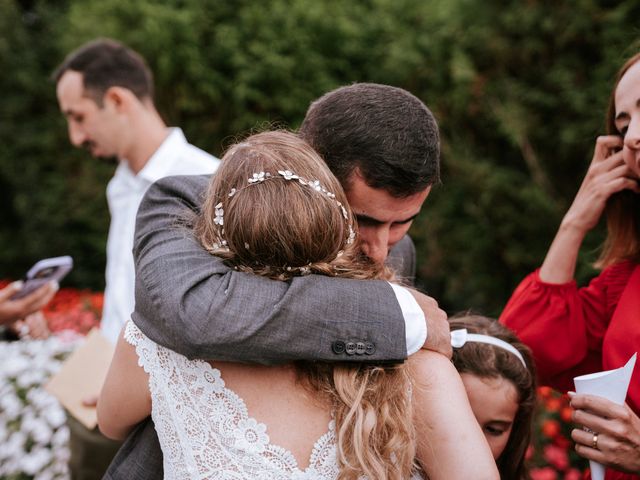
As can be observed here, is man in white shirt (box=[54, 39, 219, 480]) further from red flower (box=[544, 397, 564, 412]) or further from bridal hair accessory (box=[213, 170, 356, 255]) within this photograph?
red flower (box=[544, 397, 564, 412])

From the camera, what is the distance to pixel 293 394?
159 centimetres

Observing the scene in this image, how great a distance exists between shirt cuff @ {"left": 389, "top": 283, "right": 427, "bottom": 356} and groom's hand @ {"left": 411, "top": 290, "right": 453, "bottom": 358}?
0.08 ft

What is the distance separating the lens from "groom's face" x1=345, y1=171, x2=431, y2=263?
199cm

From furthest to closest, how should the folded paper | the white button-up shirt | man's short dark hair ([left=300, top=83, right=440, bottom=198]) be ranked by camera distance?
1. the white button-up shirt
2. the folded paper
3. man's short dark hair ([left=300, top=83, right=440, bottom=198])

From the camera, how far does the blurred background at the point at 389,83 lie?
174 inches

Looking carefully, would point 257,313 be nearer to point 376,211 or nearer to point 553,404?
point 376,211

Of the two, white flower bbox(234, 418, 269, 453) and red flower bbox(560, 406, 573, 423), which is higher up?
white flower bbox(234, 418, 269, 453)

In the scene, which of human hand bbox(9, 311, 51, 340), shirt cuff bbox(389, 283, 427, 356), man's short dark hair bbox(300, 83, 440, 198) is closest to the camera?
shirt cuff bbox(389, 283, 427, 356)

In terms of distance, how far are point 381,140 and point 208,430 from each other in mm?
956

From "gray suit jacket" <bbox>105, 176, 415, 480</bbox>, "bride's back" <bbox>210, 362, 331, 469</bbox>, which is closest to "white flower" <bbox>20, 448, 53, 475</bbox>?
"gray suit jacket" <bbox>105, 176, 415, 480</bbox>

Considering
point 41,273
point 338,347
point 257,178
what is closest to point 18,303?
point 41,273

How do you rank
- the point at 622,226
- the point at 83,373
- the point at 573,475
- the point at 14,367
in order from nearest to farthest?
the point at 622,226, the point at 83,373, the point at 573,475, the point at 14,367

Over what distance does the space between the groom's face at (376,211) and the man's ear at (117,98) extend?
8.00 ft

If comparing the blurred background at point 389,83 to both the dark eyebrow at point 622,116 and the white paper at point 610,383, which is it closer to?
the dark eyebrow at point 622,116
